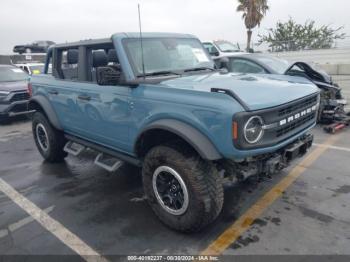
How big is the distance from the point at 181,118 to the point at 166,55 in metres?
1.27

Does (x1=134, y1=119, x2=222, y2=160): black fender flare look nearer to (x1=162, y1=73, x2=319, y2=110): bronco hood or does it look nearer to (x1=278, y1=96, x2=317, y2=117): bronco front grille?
(x1=162, y1=73, x2=319, y2=110): bronco hood

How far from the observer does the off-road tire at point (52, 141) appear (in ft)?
17.0

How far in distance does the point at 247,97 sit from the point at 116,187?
7.76 ft

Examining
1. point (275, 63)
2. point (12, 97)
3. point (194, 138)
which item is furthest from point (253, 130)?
point (12, 97)

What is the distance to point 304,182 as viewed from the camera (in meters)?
4.21

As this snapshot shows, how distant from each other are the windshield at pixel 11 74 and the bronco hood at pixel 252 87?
847 centimetres

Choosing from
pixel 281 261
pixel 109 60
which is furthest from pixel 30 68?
pixel 281 261

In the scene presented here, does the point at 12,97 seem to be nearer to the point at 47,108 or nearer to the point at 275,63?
the point at 47,108

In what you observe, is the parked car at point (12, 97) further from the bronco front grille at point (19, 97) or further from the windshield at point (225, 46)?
the windshield at point (225, 46)

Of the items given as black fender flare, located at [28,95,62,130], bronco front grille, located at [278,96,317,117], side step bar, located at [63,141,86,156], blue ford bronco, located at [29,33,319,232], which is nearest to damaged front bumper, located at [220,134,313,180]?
blue ford bronco, located at [29,33,319,232]

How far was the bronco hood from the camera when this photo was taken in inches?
111

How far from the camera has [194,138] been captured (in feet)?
9.21

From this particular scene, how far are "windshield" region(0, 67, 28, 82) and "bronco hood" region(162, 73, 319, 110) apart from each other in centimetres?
847

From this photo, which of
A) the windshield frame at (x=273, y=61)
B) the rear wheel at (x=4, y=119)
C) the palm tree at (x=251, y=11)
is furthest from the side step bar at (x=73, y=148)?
the palm tree at (x=251, y=11)
